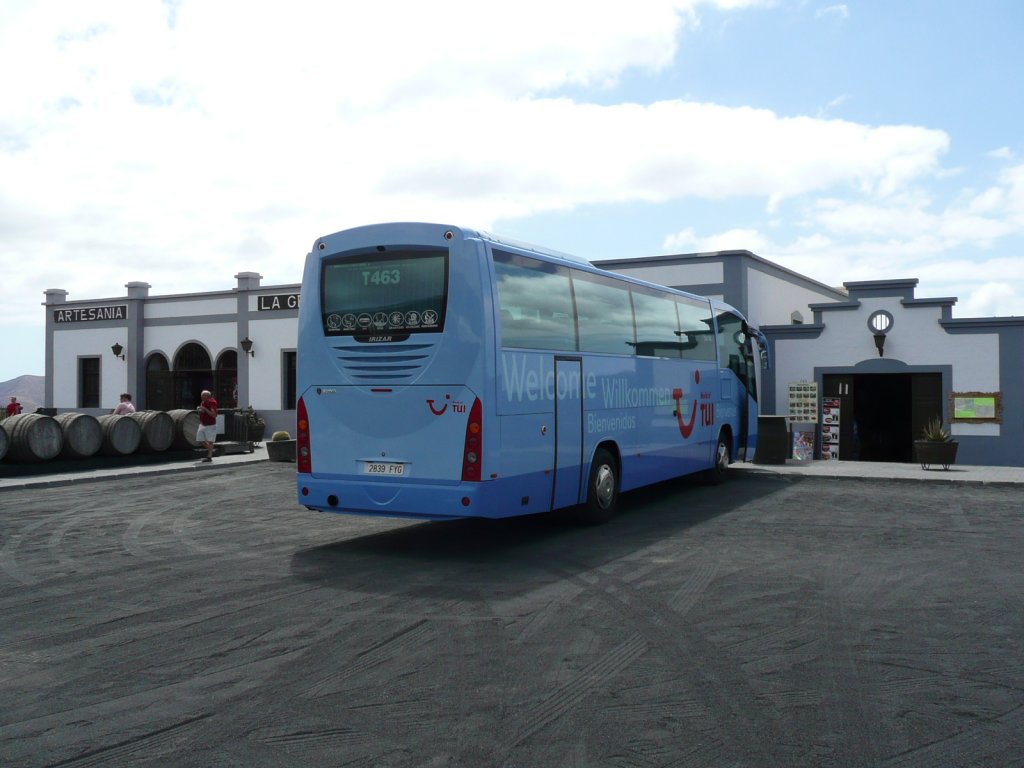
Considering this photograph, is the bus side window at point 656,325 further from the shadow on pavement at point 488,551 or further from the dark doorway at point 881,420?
the dark doorway at point 881,420

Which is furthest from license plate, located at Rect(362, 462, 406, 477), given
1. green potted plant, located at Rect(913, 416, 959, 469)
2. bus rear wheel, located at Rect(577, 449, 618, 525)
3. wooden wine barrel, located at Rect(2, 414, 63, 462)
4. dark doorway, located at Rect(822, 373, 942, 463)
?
dark doorway, located at Rect(822, 373, 942, 463)

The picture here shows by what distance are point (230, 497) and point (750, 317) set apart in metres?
14.3

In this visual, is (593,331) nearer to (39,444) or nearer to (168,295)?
(39,444)

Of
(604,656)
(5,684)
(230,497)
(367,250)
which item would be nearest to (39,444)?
(230,497)

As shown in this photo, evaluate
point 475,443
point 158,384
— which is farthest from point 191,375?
point 475,443

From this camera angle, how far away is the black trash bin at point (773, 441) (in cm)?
2091

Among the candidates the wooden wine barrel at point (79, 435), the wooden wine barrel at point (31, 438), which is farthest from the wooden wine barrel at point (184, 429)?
the wooden wine barrel at point (31, 438)

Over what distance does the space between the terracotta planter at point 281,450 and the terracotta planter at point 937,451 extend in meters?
14.6

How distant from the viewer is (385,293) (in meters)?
9.82

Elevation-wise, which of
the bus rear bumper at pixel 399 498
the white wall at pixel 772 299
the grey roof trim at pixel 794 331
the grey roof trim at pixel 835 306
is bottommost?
the bus rear bumper at pixel 399 498

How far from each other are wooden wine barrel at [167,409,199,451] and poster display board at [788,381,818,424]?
1478 centimetres

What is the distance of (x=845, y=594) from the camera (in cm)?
778

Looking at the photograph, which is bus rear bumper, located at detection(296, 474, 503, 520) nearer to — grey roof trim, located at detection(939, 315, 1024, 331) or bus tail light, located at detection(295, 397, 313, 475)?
bus tail light, located at detection(295, 397, 313, 475)

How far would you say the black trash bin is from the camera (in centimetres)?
2091
